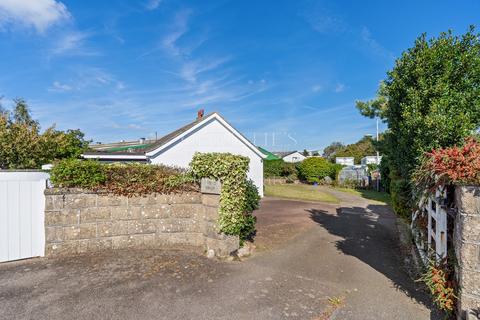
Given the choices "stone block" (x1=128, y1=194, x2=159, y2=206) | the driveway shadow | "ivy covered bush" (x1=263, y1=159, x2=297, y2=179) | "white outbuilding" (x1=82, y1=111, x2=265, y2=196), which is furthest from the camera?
"ivy covered bush" (x1=263, y1=159, x2=297, y2=179)

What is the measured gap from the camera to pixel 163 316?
11.2 feet

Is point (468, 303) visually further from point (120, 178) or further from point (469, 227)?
point (120, 178)

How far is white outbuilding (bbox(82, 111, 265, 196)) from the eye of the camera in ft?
41.9

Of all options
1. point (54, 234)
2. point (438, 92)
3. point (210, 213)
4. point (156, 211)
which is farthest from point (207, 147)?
point (438, 92)

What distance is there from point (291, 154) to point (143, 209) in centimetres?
5403

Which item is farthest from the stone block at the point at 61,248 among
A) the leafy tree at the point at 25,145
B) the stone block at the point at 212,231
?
the leafy tree at the point at 25,145

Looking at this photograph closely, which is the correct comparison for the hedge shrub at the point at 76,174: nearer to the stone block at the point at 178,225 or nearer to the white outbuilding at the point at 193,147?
the stone block at the point at 178,225

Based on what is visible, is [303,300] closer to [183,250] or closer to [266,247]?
[266,247]

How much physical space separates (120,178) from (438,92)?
6640 millimetres

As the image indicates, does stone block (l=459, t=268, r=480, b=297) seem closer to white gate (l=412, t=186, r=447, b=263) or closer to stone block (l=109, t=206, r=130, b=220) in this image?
white gate (l=412, t=186, r=447, b=263)

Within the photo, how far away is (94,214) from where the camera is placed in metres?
5.68

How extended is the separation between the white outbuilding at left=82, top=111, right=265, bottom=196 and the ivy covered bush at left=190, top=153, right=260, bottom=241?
23.8ft

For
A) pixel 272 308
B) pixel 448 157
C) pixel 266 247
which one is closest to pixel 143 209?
pixel 266 247

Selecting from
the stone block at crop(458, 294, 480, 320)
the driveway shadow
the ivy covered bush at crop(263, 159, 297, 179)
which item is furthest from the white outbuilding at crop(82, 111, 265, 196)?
the stone block at crop(458, 294, 480, 320)
